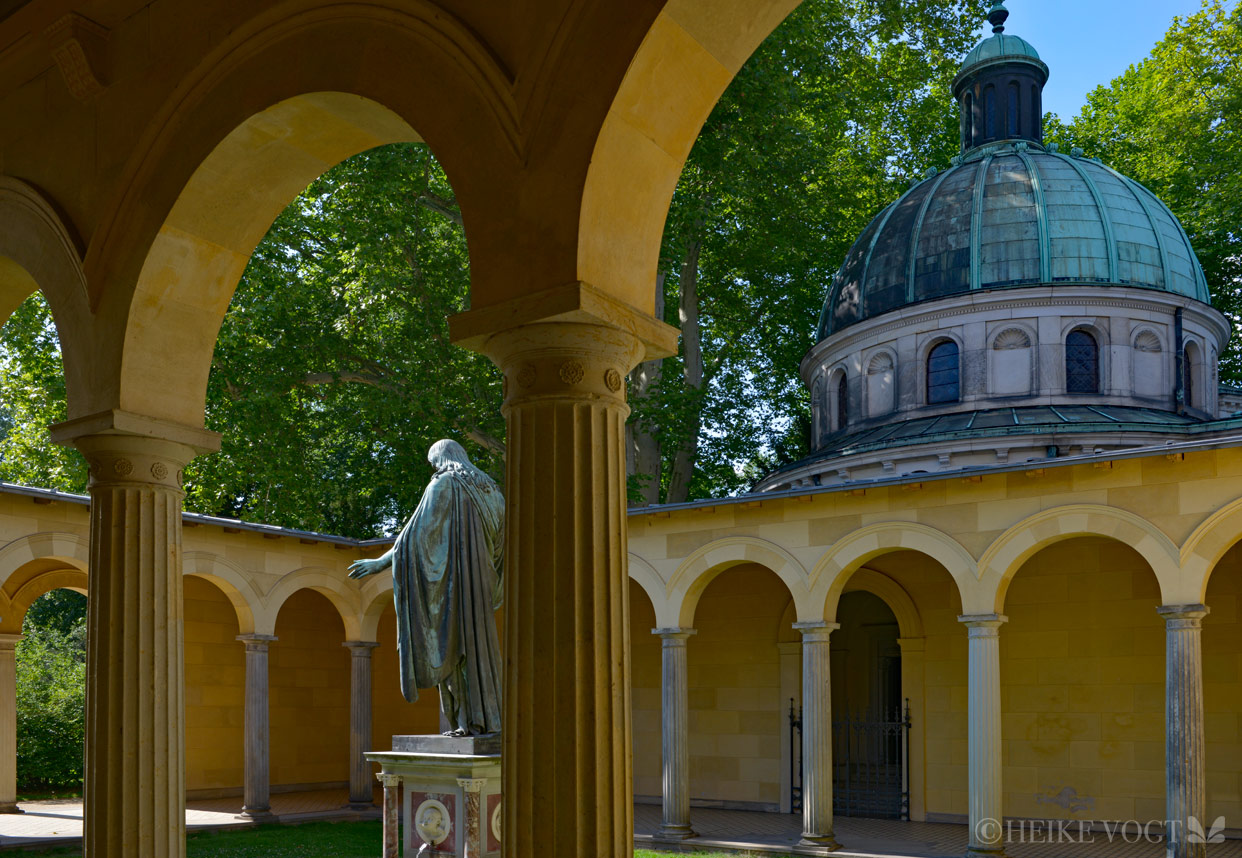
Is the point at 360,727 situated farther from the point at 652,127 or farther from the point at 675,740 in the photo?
the point at 652,127

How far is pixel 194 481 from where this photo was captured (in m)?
25.2

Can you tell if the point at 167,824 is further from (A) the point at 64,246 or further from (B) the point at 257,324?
(B) the point at 257,324

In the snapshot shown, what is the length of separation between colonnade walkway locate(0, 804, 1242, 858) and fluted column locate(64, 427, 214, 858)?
29.1ft

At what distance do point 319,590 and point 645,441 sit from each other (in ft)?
25.1

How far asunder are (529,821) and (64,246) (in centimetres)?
396

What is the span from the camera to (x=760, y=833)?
18.1 m

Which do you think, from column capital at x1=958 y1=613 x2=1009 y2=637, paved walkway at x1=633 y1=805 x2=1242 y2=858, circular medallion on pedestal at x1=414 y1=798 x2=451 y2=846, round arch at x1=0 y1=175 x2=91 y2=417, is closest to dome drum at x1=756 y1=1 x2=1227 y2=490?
column capital at x1=958 y1=613 x2=1009 y2=637

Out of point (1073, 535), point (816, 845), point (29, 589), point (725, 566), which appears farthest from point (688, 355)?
point (29, 589)

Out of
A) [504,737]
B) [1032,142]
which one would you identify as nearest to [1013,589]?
[1032,142]

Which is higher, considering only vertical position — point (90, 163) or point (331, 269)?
point (331, 269)

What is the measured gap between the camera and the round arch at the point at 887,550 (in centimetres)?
1614

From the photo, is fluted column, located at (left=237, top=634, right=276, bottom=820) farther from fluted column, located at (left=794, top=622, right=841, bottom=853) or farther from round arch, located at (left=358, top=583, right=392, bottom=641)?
fluted column, located at (left=794, top=622, right=841, bottom=853)

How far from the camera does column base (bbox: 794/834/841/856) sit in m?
16.1

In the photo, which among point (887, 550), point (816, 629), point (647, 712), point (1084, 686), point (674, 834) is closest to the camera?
point (887, 550)
